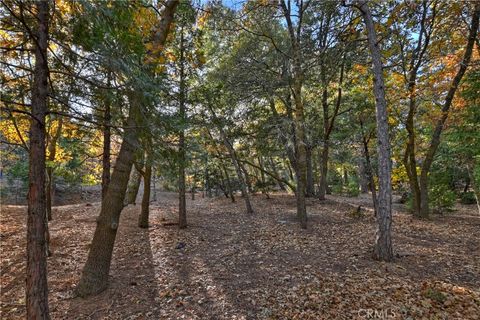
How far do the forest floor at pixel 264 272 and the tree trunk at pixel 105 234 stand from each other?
227 mm

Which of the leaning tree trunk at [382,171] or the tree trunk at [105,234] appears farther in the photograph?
the leaning tree trunk at [382,171]

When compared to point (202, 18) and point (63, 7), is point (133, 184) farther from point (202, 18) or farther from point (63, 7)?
point (63, 7)

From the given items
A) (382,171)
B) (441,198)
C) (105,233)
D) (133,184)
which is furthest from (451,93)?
(133,184)

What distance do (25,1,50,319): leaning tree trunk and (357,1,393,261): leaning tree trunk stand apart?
18.9 ft

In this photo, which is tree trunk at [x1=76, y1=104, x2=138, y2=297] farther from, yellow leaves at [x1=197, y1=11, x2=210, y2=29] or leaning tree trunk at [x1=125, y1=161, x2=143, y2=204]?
leaning tree trunk at [x1=125, y1=161, x2=143, y2=204]

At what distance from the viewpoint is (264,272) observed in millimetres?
5074

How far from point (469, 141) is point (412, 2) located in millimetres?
4379

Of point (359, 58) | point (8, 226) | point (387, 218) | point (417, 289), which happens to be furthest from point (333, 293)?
point (8, 226)

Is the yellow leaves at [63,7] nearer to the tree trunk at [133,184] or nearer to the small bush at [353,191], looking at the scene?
the tree trunk at [133,184]

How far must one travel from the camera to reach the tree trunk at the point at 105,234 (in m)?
4.60

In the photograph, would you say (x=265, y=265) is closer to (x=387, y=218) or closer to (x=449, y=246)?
(x=387, y=218)

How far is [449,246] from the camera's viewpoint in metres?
6.19

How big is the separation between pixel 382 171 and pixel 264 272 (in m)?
3.23

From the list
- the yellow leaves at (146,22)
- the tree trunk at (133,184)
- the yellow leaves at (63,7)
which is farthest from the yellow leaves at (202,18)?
the tree trunk at (133,184)
